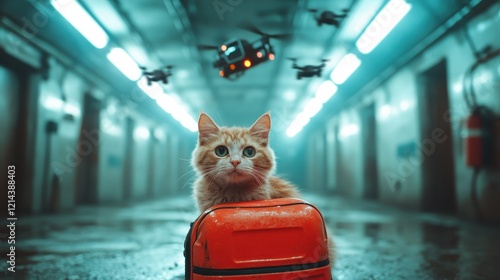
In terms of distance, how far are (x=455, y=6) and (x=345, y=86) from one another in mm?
3624

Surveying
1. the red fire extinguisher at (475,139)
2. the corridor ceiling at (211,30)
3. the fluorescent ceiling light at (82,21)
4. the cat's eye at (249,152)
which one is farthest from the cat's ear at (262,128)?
the red fire extinguisher at (475,139)

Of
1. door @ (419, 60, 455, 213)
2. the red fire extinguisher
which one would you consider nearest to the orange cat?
the red fire extinguisher

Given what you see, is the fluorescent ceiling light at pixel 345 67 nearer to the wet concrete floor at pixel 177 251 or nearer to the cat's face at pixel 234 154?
the wet concrete floor at pixel 177 251

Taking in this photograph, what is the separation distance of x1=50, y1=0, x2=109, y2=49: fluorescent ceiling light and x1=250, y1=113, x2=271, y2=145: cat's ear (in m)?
3.95

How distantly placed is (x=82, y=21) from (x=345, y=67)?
14.7 feet

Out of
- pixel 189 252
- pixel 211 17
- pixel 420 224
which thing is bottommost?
pixel 420 224

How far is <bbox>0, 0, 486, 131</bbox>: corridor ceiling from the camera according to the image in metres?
4.20

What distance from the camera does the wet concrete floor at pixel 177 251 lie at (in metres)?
2.41

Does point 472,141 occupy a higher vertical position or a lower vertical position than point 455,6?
lower

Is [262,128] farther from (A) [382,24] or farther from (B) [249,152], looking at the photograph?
(A) [382,24]

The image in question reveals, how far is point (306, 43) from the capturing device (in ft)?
18.5

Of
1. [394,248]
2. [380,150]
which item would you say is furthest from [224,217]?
[380,150]

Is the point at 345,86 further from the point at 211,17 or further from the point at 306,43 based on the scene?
the point at 211,17

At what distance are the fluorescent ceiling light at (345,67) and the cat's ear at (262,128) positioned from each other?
420 centimetres
